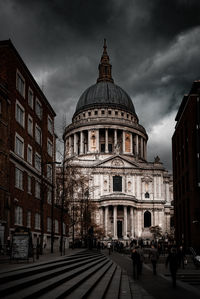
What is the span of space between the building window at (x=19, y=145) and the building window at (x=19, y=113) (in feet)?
4.84

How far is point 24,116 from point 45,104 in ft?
32.1

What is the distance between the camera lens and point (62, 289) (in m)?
13.2

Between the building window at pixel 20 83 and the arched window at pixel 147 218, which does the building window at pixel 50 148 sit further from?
Result: the arched window at pixel 147 218

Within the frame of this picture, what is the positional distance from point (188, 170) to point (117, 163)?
63.8 meters

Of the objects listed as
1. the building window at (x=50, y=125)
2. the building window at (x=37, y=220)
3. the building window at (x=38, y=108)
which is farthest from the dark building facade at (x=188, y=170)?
the building window at (x=38, y=108)

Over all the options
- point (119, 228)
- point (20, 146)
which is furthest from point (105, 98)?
point (20, 146)

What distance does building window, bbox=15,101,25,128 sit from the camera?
1433 inches

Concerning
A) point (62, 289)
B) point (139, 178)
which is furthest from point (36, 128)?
point (139, 178)

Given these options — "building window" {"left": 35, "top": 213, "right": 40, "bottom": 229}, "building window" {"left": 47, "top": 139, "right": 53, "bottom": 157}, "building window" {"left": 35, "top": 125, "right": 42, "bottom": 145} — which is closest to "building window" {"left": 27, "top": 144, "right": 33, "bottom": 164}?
"building window" {"left": 35, "top": 125, "right": 42, "bottom": 145}

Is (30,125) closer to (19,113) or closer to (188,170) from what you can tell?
(19,113)

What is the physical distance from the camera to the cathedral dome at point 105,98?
468 ft

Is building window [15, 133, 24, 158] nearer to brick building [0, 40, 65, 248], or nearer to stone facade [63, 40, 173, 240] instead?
brick building [0, 40, 65, 248]

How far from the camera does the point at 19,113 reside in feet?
123

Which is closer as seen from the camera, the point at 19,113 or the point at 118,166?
the point at 19,113
